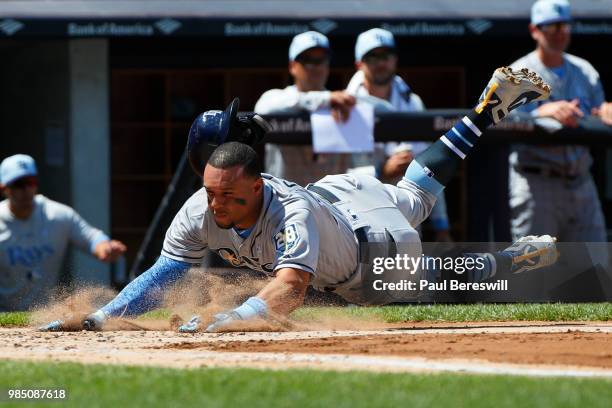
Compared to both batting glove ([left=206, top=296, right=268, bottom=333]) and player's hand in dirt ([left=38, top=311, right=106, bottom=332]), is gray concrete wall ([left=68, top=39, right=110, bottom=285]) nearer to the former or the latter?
player's hand in dirt ([left=38, top=311, right=106, bottom=332])

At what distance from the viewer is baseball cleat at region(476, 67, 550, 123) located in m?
8.54

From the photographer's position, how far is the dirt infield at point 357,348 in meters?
5.66

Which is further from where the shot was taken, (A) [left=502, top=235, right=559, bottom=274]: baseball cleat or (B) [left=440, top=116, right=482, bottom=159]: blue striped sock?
(B) [left=440, top=116, right=482, bottom=159]: blue striped sock

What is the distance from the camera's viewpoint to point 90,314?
747 cm

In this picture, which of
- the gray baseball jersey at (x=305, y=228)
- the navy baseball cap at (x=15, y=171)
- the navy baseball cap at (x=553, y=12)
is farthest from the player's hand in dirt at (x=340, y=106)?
the navy baseball cap at (x=15, y=171)

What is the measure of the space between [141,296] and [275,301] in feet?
3.56

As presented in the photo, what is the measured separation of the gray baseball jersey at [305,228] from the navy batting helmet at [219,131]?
40cm

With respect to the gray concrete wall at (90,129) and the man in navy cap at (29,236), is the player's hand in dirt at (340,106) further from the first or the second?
the gray concrete wall at (90,129)

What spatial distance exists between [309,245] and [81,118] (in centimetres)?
715

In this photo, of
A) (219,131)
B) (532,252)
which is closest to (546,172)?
(532,252)

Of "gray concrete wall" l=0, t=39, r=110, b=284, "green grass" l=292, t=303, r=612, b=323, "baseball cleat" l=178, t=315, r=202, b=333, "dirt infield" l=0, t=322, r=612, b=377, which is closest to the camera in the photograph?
"dirt infield" l=0, t=322, r=612, b=377

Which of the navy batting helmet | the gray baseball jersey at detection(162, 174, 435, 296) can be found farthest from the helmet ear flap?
the gray baseball jersey at detection(162, 174, 435, 296)

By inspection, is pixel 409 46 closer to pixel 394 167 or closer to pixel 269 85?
pixel 269 85

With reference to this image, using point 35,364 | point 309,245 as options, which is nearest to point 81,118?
point 309,245
